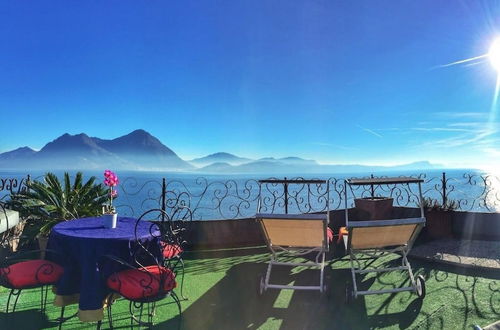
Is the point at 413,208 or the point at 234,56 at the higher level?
the point at 234,56

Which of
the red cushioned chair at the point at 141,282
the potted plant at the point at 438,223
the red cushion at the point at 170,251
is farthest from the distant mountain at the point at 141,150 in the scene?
the red cushioned chair at the point at 141,282

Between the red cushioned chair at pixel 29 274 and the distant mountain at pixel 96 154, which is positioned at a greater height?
the distant mountain at pixel 96 154

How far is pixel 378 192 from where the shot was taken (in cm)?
731

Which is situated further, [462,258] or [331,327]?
[462,258]

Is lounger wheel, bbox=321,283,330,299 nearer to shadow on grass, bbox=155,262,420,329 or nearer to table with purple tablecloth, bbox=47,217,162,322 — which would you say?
shadow on grass, bbox=155,262,420,329

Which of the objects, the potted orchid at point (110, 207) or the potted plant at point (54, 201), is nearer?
the potted orchid at point (110, 207)

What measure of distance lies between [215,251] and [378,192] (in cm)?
378

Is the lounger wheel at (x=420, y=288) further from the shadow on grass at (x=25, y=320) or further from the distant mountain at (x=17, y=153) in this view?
the distant mountain at (x=17, y=153)

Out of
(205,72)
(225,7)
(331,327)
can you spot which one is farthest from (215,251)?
(205,72)

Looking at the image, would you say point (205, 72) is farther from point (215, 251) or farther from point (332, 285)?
point (332, 285)

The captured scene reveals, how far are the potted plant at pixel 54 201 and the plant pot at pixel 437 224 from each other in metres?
5.83

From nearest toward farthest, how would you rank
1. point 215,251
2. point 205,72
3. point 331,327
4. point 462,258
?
point 331,327, point 462,258, point 215,251, point 205,72

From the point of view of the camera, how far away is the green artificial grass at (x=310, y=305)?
3010mm

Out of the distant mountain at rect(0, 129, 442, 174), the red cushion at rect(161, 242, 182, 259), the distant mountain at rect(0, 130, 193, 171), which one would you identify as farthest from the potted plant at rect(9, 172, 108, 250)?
the distant mountain at rect(0, 130, 193, 171)
